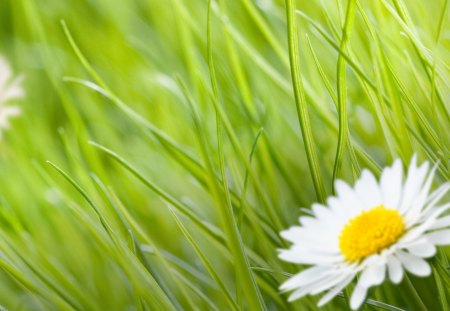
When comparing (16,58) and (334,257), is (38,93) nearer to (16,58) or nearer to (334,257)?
(16,58)

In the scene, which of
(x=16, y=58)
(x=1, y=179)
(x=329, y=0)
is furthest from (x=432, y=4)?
(x=16, y=58)

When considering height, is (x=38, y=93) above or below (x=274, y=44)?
above

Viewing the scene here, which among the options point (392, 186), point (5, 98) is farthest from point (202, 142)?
point (5, 98)

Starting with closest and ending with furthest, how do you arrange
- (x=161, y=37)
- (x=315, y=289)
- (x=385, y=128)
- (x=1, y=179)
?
1. (x=315, y=289)
2. (x=385, y=128)
3. (x=1, y=179)
4. (x=161, y=37)

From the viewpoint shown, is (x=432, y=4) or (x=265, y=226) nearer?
(x=265, y=226)

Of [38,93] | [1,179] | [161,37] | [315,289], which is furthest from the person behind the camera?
[38,93]

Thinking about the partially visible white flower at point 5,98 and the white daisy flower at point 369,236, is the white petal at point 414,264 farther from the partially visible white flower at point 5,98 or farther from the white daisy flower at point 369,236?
the partially visible white flower at point 5,98

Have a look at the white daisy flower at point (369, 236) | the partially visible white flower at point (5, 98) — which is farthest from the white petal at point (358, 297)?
the partially visible white flower at point (5, 98)
